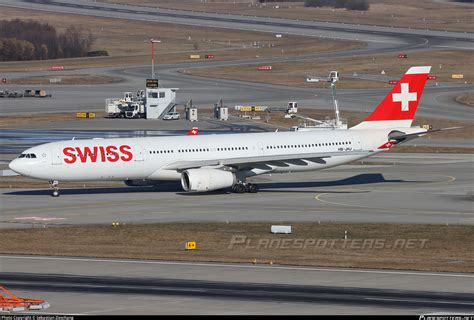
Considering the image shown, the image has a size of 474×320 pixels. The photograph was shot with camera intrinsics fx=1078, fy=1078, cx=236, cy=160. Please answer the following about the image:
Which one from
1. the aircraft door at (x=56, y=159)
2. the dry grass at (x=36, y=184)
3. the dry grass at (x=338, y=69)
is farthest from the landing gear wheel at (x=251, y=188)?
the dry grass at (x=338, y=69)

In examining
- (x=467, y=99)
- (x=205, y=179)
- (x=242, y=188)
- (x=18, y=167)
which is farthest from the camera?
(x=467, y=99)

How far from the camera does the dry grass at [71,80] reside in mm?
186875

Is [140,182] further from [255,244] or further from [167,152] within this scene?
[255,244]

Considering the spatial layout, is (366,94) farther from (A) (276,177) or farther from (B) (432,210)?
(B) (432,210)

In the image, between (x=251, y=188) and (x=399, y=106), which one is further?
(x=399, y=106)

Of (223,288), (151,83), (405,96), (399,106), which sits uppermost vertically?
(405,96)

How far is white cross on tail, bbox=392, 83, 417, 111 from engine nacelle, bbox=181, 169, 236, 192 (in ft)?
52.6

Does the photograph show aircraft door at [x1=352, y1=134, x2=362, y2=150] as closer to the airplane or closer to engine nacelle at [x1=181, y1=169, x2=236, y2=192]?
the airplane

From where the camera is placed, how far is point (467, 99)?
15538cm

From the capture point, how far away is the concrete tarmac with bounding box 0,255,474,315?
41.3 m

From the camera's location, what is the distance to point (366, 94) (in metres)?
166

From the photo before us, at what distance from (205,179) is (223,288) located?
1324 inches

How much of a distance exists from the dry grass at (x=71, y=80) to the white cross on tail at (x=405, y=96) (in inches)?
4128

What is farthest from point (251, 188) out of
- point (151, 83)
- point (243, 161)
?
point (151, 83)
